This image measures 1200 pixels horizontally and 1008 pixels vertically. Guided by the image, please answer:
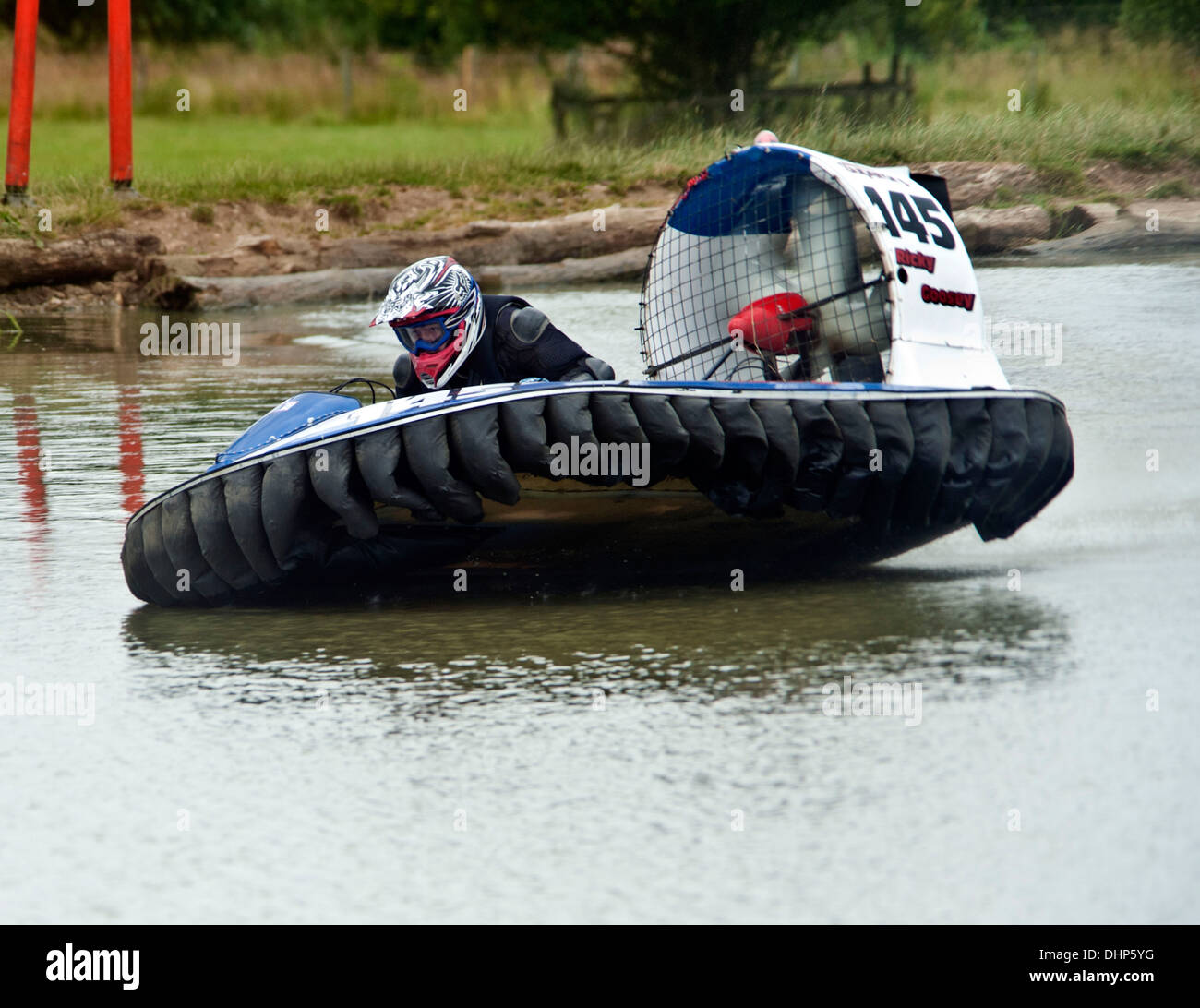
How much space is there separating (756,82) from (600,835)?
21.7 m

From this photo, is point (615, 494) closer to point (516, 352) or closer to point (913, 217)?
point (516, 352)

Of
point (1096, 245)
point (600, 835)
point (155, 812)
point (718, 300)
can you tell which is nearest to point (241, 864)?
point (155, 812)

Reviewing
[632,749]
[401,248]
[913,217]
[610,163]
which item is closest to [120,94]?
[401,248]

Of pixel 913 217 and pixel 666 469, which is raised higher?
pixel 913 217

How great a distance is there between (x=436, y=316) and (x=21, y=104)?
10.1 meters

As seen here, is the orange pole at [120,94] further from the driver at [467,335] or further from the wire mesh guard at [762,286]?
the driver at [467,335]

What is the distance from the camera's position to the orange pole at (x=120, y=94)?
13.6 meters

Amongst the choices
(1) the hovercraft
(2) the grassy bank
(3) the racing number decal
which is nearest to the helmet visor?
(1) the hovercraft

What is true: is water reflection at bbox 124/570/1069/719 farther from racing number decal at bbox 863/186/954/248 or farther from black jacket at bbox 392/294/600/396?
racing number decal at bbox 863/186/954/248

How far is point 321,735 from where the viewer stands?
3049 millimetres

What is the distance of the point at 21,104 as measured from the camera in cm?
1336

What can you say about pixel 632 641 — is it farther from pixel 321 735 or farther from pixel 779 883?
pixel 779 883

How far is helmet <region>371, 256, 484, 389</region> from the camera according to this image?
454cm

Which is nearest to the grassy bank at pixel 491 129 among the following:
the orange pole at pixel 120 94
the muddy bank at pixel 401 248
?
the orange pole at pixel 120 94
